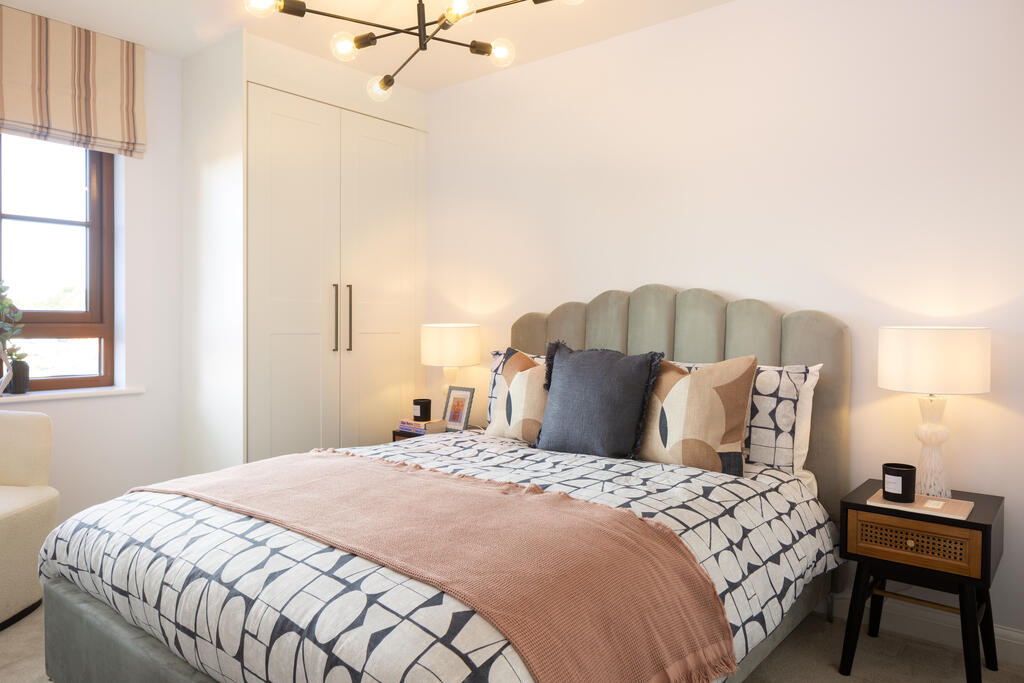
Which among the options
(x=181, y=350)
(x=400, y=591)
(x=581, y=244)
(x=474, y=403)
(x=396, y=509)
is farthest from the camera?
(x=474, y=403)

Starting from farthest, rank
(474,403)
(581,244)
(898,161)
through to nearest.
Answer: (474,403) → (581,244) → (898,161)

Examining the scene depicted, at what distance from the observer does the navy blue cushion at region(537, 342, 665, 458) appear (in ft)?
8.16

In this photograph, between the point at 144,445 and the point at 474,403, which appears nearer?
the point at 144,445

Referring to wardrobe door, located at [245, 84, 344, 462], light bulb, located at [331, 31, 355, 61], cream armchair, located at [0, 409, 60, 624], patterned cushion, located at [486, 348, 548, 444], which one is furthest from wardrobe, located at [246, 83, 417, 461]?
light bulb, located at [331, 31, 355, 61]

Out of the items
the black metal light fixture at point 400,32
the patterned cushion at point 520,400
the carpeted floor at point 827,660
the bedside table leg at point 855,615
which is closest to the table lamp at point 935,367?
the bedside table leg at point 855,615

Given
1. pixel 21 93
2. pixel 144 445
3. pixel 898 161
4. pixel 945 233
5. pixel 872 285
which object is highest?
pixel 21 93

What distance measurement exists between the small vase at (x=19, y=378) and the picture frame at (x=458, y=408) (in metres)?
1.98

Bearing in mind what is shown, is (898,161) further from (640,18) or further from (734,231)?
(640,18)

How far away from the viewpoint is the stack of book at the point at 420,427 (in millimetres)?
3514

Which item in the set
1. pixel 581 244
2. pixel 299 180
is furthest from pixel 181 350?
pixel 581 244

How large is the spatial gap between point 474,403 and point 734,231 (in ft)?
5.71

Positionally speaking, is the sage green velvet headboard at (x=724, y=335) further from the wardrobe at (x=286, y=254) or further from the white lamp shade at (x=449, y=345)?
the wardrobe at (x=286, y=254)

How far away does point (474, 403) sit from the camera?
391 centimetres

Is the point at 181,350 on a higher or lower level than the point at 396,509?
higher
